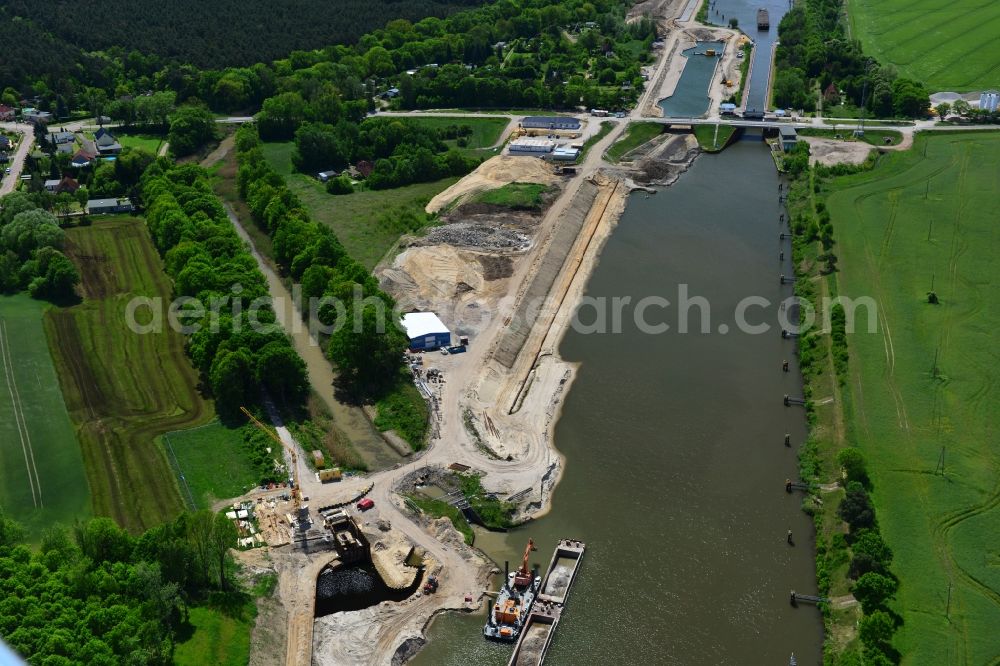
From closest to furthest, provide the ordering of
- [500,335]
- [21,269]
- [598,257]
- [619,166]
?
1. [500,335]
2. [21,269]
3. [598,257]
4. [619,166]

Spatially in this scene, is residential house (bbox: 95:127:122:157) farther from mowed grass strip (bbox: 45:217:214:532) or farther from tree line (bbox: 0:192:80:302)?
mowed grass strip (bbox: 45:217:214:532)

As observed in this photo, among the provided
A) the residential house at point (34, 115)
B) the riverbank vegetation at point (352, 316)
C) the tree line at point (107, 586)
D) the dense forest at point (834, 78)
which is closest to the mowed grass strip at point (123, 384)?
the tree line at point (107, 586)

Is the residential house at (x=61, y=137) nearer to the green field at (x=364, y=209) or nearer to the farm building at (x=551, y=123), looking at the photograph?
the green field at (x=364, y=209)

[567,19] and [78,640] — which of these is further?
[567,19]

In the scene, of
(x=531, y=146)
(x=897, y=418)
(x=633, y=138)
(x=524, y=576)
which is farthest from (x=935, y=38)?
(x=524, y=576)

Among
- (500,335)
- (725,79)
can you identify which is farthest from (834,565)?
(725,79)

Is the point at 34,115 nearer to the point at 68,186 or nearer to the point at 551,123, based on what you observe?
the point at 68,186

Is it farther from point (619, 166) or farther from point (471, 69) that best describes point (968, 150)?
point (471, 69)
